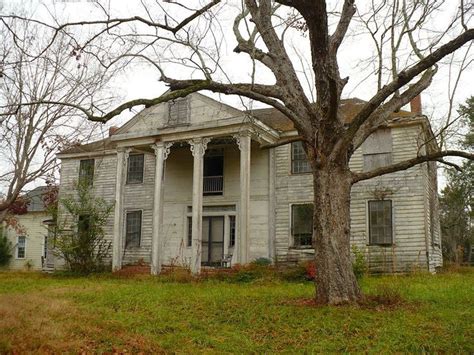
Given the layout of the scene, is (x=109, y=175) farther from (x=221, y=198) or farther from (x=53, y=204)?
(x=221, y=198)

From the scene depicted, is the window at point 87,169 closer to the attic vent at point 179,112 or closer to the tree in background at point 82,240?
the tree in background at point 82,240

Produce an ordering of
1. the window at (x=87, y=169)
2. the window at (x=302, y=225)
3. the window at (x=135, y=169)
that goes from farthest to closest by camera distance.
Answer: the window at (x=87, y=169)
the window at (x=135, y=169)
the window at (x=302, y=225)

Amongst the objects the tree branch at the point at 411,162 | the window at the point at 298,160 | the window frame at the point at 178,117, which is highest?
the window frame at the point at 178,117

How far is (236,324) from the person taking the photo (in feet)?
25.5

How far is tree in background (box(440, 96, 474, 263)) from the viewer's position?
→ 3222 cm

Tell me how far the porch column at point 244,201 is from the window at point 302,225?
314 cm

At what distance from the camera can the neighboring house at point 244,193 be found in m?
16.7

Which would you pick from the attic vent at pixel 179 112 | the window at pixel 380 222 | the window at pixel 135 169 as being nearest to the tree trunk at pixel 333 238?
the window at pixel 380 222

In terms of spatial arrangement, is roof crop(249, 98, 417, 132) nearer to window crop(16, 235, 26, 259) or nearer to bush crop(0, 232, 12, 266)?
window crop(16, 235, 26, 259)

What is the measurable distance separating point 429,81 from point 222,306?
248 inches

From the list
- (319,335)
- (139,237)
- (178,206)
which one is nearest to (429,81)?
(319,335)

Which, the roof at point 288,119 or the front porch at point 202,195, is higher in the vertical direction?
the roof at point 288,119

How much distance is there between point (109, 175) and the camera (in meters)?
23.2

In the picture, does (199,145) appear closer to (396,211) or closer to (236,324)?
(396,211)
